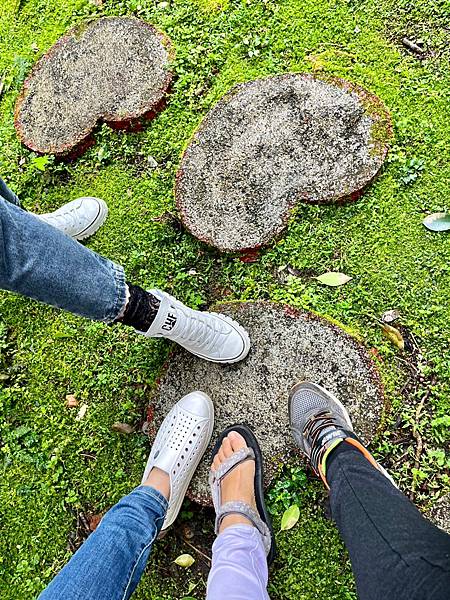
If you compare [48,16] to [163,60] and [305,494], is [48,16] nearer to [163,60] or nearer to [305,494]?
[163,60]

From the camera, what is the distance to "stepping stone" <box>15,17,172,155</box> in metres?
2.89

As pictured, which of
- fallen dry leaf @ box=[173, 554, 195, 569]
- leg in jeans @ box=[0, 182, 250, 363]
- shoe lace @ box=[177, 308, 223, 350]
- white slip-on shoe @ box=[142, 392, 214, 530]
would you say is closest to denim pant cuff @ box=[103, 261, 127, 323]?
leg in jeans @ box=[0, 182, 250, 363]

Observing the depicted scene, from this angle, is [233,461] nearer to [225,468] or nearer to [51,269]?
[225,468]

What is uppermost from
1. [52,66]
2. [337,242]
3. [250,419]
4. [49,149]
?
[52,66]

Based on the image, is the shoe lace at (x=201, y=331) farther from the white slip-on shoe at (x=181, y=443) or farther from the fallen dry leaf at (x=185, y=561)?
the fallen dry leaf at (x=185, y=561)

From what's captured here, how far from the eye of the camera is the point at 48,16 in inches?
130

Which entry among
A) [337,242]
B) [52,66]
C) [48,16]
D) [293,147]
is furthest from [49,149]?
[337,242]

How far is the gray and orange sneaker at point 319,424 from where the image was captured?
200 cm

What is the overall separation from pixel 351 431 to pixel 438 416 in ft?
1.25

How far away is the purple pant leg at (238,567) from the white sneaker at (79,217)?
151 cm

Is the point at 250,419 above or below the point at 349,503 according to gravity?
below

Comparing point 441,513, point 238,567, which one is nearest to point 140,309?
point 238,567

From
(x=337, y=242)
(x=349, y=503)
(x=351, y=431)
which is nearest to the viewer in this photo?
(x=349, y=503)

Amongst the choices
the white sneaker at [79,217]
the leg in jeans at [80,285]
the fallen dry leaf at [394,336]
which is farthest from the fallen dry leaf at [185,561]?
the white sneaker at [79,217]
